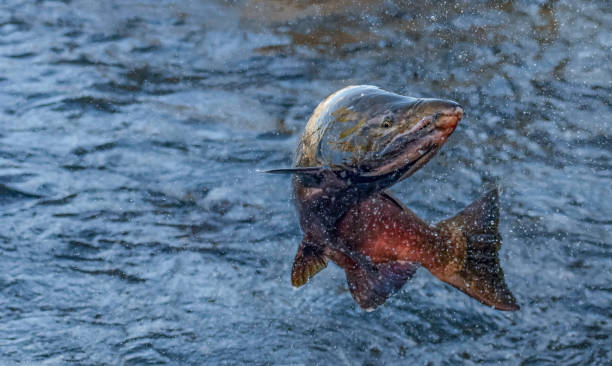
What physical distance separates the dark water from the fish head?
8.07ft

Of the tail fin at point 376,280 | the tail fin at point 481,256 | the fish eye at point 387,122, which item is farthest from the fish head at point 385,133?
the tail fin at point 481,256

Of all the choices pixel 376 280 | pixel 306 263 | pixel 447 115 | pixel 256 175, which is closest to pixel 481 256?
pixel 376 280

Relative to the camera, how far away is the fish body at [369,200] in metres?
2.44

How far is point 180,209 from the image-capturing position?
244 inches

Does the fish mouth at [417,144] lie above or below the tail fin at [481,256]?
above

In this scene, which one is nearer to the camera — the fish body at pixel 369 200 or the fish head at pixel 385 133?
the fish head at pixel 385 133

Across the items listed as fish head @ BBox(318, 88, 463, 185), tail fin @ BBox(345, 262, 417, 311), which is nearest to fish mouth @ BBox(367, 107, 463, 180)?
fish head @ BBox(318, 88, 463, 185)

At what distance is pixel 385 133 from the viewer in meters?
2.46

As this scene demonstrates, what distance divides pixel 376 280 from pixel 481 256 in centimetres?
49

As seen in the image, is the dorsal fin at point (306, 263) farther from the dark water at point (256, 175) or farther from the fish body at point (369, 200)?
the dark water at point (256, 175)

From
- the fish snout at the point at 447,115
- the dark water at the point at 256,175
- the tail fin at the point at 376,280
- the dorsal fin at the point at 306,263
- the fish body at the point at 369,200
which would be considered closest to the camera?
the fish snout at the point at 447,115

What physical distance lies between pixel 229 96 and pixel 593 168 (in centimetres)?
373

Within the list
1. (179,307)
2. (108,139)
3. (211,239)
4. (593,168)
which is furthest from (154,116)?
(593,168)

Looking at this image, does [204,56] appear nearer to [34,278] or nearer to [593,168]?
[34,278]
